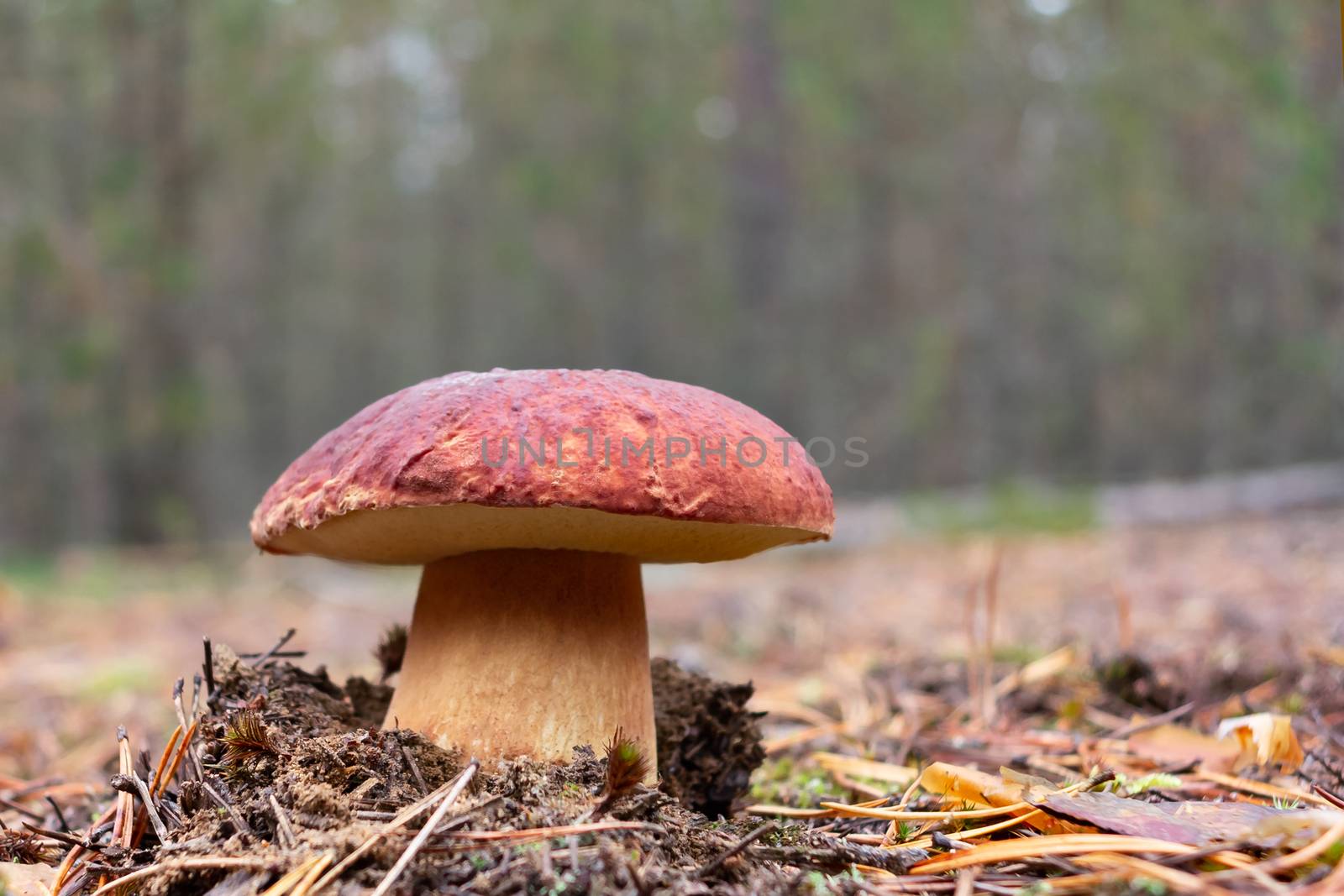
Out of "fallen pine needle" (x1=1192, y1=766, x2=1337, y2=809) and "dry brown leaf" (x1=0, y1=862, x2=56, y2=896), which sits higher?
"dry brown leaf" (x1=0, y1=862, x2=56, y2=896)

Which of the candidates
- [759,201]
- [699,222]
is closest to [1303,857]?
[759,201]

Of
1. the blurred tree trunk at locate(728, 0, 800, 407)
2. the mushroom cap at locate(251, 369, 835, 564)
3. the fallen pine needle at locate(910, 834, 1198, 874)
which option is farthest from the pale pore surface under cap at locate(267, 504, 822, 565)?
the blurred tree trunk at locate(728, 0, 800, 407)

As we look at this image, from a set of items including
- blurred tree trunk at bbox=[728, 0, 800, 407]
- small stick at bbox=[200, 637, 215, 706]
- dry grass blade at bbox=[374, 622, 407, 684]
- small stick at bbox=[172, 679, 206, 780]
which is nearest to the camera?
small stick at bbox=[172, 679, 206, 780]

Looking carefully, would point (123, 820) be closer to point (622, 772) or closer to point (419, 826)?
point (419, 826)

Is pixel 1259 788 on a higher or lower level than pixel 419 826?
lower

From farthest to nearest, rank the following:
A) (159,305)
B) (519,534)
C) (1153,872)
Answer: (159,305) → (519,534) → (1153,872)

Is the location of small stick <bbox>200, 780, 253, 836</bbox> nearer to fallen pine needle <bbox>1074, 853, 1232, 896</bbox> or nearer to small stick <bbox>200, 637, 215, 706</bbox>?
small stick <bbox>200, 637, 215, 706</bbox>

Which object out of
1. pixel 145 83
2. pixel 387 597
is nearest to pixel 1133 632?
pixel 387 597
